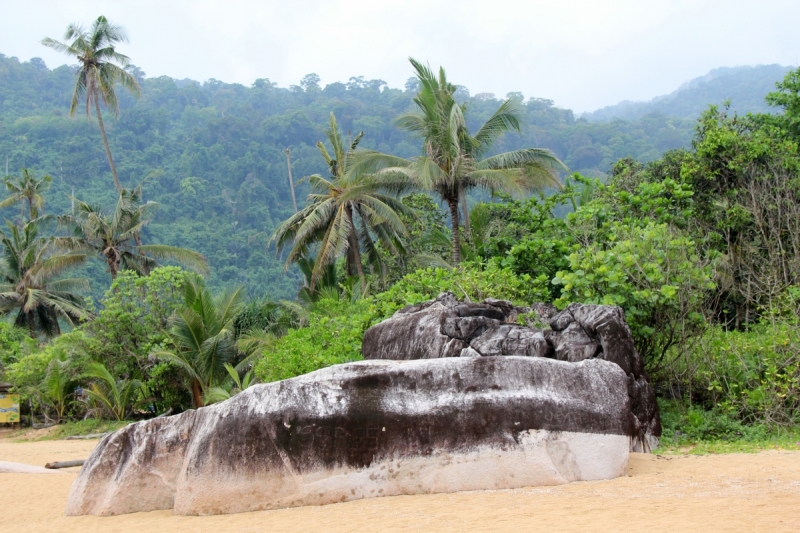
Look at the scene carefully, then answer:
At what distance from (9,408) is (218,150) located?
39.5 metres

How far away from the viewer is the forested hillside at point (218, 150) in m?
46.1

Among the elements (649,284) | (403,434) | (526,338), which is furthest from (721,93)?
(403,434)

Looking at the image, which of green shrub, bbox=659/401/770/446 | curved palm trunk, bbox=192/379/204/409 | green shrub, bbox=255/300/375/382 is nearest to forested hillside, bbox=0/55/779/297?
curved palm trunk, bbox=192/379/204/409

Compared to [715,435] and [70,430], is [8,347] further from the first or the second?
[715,435]

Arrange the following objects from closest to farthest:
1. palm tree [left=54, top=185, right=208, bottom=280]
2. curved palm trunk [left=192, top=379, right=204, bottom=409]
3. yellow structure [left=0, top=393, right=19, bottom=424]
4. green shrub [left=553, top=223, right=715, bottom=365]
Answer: green shrub [left=553, top=223, right=715, bottom=365] < curved palm trunk [left=192, top=379, right=204, bottom=409] < yellow structure [left=0, top=393, right=19, bottom=424] < palm tree [left=54, top=185, right=208, bottom=280]

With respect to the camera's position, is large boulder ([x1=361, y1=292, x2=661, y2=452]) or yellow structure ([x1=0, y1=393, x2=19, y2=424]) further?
yellow structure ([x1=0, y1=393, x2=19, y2=424])

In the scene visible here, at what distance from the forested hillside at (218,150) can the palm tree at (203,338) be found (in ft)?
68.7

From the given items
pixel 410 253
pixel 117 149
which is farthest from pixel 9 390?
pixel 117 149

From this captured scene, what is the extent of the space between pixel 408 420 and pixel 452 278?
17.3 ft

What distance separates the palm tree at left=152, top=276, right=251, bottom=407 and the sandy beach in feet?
34.0

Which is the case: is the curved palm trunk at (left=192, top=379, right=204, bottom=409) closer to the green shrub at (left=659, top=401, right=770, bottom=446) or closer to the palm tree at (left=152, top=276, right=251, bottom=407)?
the palm tree at (left=152, top=276, right=251, bottom=407)

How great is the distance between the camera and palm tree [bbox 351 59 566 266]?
1669 centimetres

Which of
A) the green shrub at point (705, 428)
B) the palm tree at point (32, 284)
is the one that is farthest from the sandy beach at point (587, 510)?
the palm tree at point (32, 284)

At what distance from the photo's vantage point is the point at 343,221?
20.2 metres
